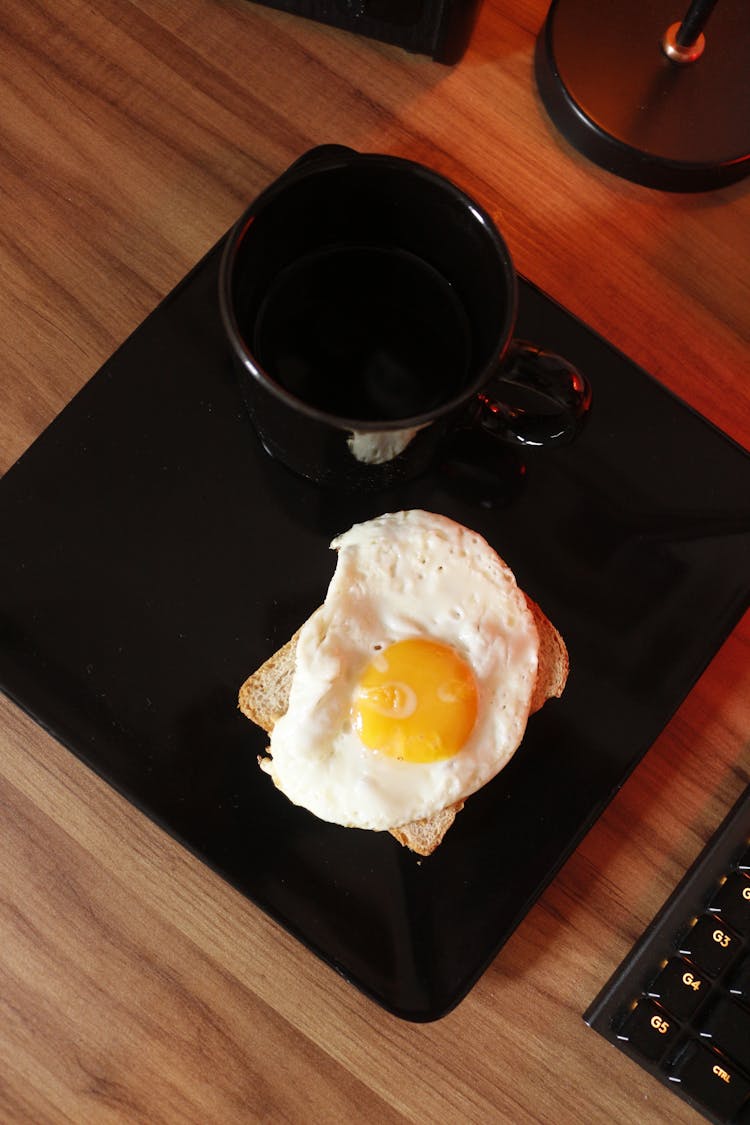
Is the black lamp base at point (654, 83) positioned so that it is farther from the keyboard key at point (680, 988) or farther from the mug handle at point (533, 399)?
the keyboard key at point (680, 988)

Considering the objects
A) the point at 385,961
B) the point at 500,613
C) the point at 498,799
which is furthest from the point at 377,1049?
the point at 500,613

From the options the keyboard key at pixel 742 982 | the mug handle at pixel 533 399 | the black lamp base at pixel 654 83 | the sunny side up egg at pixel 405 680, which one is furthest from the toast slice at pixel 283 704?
the black lamp base at pixel 654 83

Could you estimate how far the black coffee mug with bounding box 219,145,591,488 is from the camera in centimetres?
69

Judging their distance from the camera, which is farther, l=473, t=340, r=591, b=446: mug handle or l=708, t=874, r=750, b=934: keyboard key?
l=708, t=874, r=750, b=934: keyboard key

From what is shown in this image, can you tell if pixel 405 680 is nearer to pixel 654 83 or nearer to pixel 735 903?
pixel 735 903

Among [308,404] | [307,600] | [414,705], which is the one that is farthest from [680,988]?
[308,404]

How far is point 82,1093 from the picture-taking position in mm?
852

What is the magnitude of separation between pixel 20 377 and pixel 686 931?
0.76 meters

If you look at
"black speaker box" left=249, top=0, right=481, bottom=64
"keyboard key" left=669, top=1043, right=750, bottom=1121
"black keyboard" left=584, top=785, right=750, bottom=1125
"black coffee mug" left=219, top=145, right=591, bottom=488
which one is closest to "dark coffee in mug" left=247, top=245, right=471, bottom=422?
"black coffee mug" left=219, top=145, right=591, bottom=488

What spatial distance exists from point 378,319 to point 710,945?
58 centimetres

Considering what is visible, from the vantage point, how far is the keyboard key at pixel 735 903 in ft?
2.62

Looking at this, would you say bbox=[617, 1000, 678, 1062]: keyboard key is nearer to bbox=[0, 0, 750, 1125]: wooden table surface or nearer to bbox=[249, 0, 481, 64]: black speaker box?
bbox=[0, 0, 750, 1125]: wooden table surface

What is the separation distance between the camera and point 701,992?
0.80 metres

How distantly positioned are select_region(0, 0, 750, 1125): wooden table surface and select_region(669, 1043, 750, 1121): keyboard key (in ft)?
0.27
